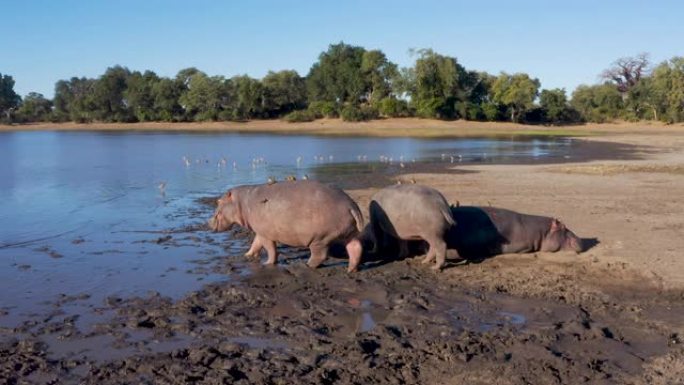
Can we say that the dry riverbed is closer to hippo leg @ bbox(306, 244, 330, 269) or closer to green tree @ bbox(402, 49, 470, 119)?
hippo leg @ bbox(306, 244, 330, 269)

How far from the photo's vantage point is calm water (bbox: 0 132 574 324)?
11070 mm

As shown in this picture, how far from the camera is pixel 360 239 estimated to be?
12273 millimetres

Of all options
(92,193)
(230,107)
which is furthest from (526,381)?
(230,107)

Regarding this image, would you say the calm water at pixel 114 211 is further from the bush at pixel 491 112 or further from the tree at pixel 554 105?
the tree at pixel 554 105

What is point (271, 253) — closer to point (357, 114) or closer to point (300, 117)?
point (357, 114)

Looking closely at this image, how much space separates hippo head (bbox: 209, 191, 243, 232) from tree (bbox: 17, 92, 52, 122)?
108m

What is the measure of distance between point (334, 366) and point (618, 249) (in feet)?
24.8

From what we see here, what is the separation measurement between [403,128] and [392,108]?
894 cm

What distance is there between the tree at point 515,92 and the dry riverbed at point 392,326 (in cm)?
7808

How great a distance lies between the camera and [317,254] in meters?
11.6

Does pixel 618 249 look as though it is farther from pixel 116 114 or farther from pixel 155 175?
pixel 116 114

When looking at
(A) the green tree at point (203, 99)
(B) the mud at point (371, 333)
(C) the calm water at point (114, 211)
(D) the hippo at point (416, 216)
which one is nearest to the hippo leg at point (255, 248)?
(C) the calm water at point (114, 211)

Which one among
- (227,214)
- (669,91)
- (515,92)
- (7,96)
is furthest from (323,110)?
(227,214)

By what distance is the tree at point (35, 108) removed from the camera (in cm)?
11294
